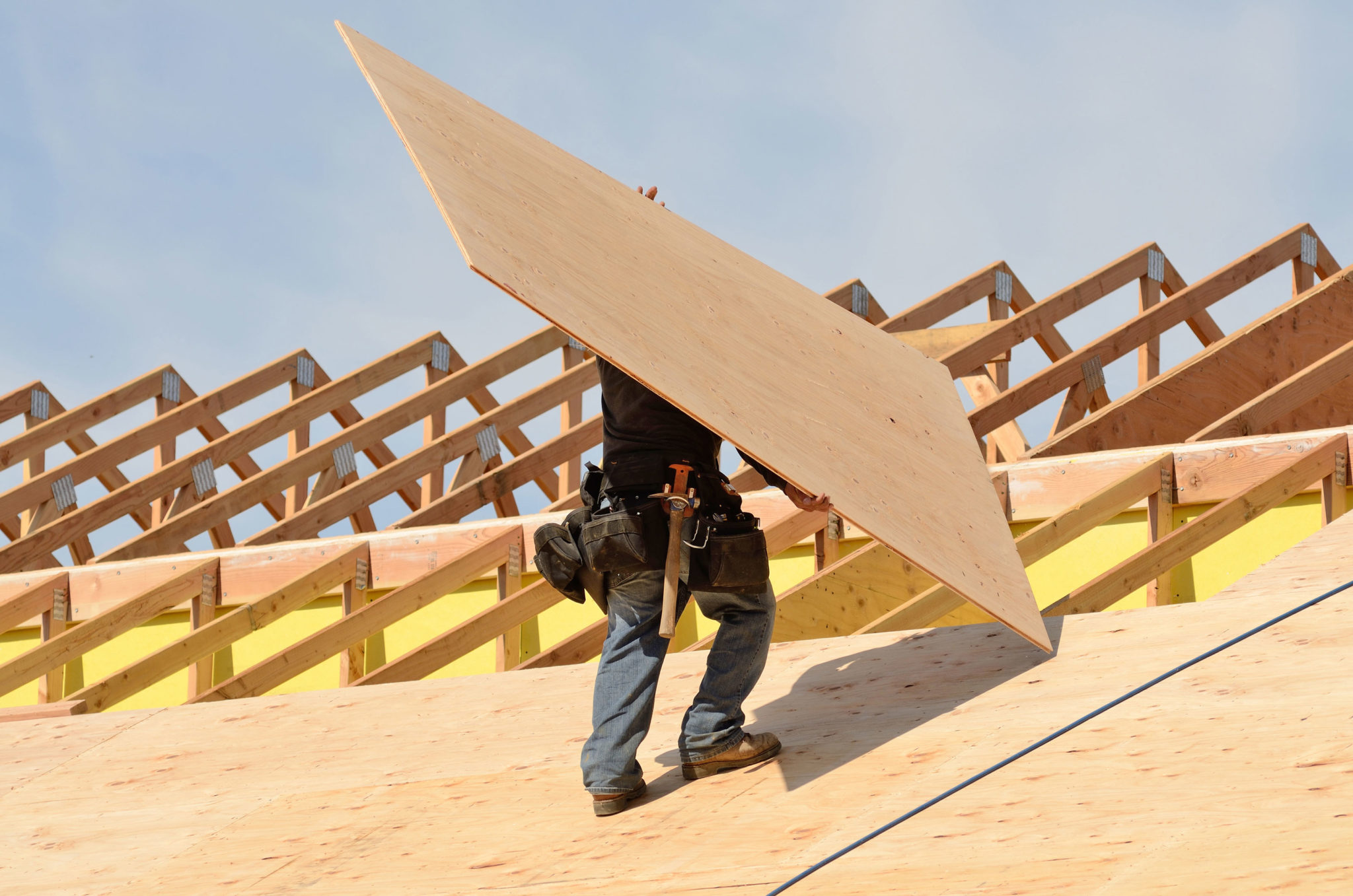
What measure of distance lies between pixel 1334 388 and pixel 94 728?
737 cm

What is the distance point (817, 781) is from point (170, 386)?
8755 millimetres

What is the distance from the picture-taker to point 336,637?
526cm

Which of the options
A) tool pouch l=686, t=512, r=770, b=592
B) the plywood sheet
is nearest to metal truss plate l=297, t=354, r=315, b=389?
the plywood sheet

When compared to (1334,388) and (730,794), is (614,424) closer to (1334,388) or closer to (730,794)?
(730,794)

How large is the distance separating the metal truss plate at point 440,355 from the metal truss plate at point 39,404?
329 centimetres

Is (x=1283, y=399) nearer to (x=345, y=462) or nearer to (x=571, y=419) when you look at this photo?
(x=571, y=419)

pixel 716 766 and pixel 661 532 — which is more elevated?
pixel 661 532

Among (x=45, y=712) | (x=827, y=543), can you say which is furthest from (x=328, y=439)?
(x=827, y=543)

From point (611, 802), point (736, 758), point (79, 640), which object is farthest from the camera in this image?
point (79, 640)

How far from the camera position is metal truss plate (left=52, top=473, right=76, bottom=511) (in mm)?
9094

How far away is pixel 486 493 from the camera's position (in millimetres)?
7738

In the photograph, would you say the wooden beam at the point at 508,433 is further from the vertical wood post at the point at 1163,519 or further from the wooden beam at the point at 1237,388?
the vertical wood post at the point at 1163,519

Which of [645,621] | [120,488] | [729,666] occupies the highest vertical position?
[120,488]

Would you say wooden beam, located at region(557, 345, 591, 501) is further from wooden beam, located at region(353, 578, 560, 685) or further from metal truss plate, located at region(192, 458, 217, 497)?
wooden beam, located at region(353, 578, 560, 685)
